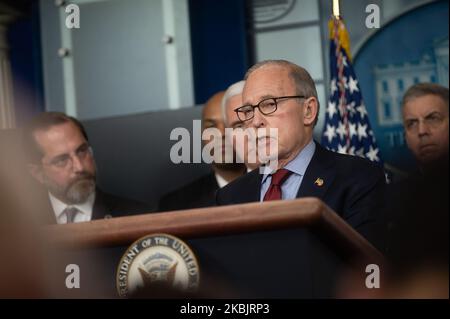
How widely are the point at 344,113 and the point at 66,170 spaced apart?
1.52 metres

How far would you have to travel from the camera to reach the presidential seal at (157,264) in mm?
1953

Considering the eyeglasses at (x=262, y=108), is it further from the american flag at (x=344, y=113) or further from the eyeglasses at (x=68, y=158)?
the american flag at (x=344, y=113)

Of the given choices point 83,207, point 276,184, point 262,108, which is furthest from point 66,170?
point 276,184

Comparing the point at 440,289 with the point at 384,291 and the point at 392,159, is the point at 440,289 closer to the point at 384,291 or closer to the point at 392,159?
the point at 384,291

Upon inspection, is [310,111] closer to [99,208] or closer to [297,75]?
[297,75]

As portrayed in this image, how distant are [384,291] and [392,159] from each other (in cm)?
325

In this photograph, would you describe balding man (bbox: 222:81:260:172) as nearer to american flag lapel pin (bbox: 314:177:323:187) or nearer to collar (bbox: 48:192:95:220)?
collar (bbox: 48:192:95:220)

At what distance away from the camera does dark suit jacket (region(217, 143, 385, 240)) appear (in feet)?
9.13

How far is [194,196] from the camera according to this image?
182 inches

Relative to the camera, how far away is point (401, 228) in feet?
13.0

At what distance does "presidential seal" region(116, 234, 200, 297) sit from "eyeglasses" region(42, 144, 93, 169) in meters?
2.29

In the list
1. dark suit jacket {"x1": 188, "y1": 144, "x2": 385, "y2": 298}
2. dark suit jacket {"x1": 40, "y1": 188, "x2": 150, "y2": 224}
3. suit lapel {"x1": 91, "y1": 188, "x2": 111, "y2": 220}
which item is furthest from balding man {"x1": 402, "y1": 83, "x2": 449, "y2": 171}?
dark suit jacket {"x1": 188, "y1": 144, "x2": 385, "y2": 298}

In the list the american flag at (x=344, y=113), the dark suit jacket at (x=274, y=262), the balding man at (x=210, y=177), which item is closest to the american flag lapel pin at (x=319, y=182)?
the dark suit jacket at (x=274, y=262)
